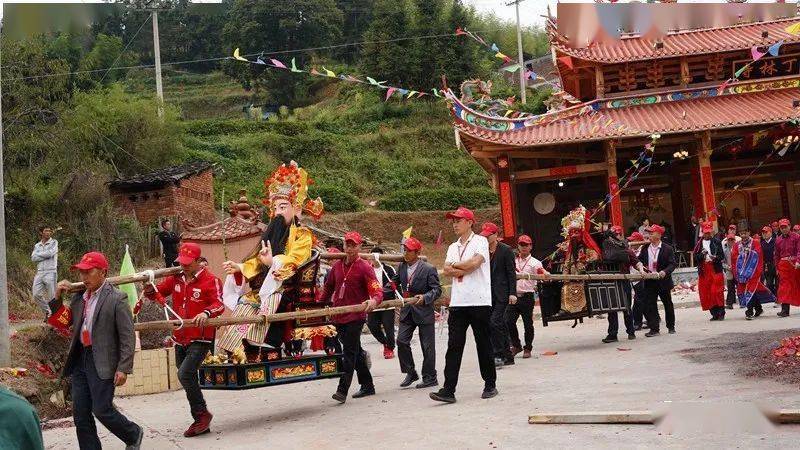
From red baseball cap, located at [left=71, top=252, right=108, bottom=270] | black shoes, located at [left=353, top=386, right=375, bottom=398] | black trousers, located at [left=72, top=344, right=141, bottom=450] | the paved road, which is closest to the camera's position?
the paved road

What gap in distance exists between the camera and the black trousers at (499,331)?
12070 millimetres

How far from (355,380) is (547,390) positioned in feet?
10.9

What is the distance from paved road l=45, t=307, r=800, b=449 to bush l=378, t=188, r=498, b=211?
99.3ft

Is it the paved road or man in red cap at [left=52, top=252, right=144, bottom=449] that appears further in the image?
man in red cap at [left=52, top=252, right=144, bottom=449]

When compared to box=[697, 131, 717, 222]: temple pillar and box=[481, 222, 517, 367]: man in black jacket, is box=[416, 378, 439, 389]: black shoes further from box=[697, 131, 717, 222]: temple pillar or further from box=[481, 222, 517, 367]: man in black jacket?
box=[697, 131, 717, 222]: temple pillar

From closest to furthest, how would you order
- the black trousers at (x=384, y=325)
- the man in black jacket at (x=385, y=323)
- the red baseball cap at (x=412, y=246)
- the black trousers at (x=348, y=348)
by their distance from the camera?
1. the black trousers at (x=348, y=348)
2. the red baseball cap at (x=412, y=246)
3. the man in black jacket at (x=385, y=323)
4. the black trousers at (x=384, y=325)

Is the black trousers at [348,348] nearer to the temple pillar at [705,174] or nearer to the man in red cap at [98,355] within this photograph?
the man in red cap at [98,355]

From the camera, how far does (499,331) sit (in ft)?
41.1

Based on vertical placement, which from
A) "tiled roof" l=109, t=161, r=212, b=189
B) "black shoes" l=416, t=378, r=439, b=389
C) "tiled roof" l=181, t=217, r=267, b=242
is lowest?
"black shoes" l=416, t=378, r=439, b=389

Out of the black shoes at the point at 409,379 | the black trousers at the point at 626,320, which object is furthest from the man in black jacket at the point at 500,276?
the black trousers at the point at 626,320

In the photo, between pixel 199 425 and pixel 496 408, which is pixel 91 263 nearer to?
pixel 199 425

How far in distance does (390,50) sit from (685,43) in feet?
90.1

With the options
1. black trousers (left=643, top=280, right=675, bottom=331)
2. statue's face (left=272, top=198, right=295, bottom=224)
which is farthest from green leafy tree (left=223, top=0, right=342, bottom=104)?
statue's face (left=272, top=198, right=295, bottom=224)

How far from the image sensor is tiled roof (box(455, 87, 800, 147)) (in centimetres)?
2622
